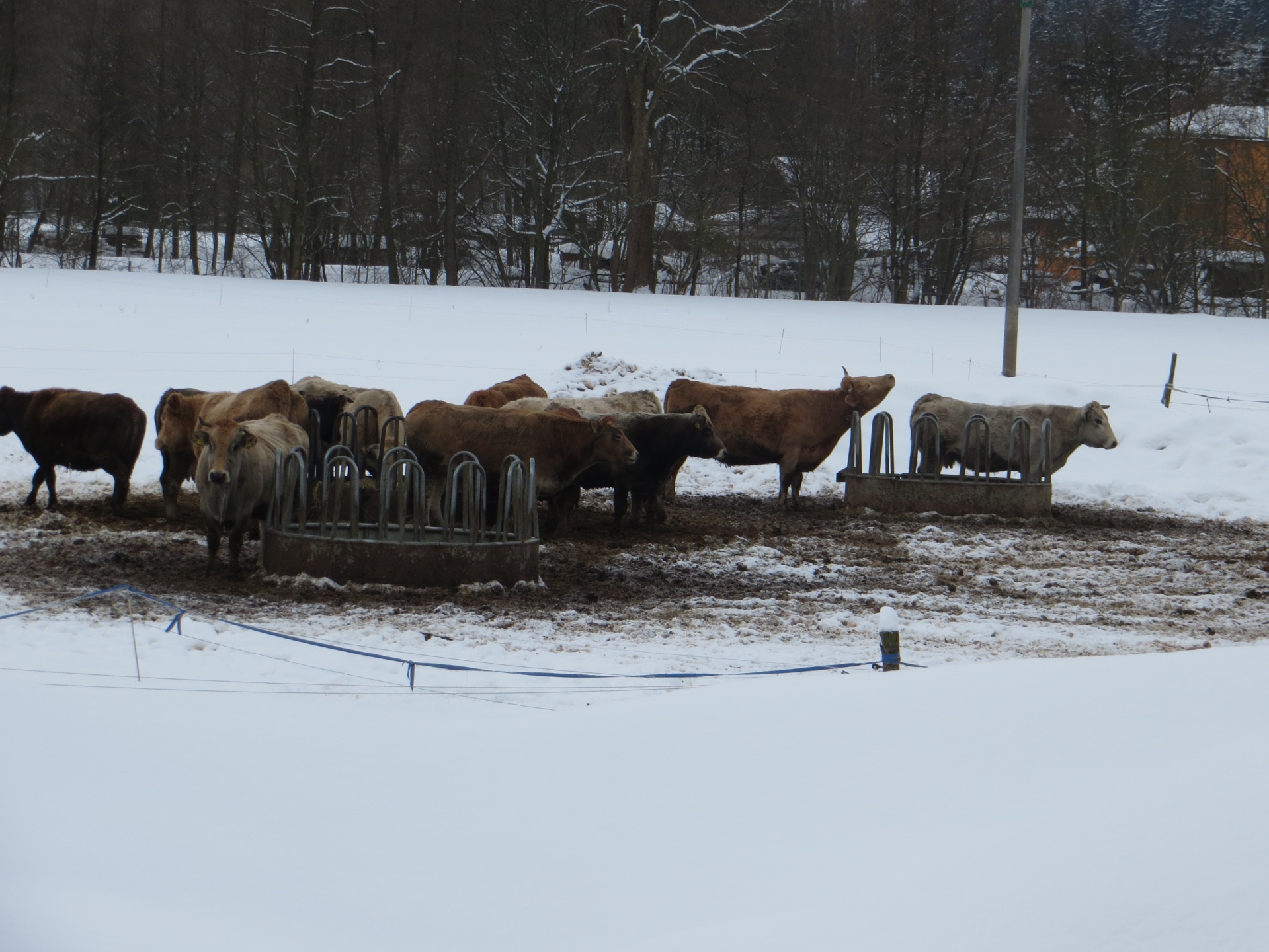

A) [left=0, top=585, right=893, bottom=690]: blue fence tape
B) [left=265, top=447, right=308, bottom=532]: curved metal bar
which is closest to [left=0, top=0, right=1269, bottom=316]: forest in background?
[left=265, top=447, right=308, bottom=532]: curved metal bar

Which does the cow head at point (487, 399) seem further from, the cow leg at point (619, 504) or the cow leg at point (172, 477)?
the cow leg at point (172, 477)

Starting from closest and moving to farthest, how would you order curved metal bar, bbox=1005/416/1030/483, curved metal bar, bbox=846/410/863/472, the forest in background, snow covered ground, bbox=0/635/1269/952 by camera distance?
snow covered ground, bbox=0/635/1269/952 < curved metal bar, bbox=1005/416/1030/483 < curved metal bar, bbox=846/410/863/472 < the forest in background

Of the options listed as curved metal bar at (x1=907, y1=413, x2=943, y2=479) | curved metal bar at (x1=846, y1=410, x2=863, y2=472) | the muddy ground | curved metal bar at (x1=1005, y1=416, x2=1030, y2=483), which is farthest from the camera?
curved metal bar at (x1=846, y1=410, x2=863, y2=472)

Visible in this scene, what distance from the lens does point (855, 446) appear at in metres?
14.2

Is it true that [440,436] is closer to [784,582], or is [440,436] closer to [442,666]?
[784,582]

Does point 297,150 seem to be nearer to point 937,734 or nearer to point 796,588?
point 796,588

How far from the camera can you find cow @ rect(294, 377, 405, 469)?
11875 millimetres

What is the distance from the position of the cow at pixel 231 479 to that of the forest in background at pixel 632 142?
65.0 feet

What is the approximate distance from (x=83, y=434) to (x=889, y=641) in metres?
8.63

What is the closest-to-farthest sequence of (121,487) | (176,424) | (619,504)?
(176,424) < (121,487) < (619,504)

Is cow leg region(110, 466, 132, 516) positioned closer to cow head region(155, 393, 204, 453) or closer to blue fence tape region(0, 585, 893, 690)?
cow head region(155, 393, 204, 453)

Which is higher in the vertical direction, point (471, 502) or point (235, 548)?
point (471, 502)

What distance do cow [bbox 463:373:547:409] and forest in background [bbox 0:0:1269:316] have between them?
1494 cm

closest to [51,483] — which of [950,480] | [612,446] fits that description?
[612,446]
